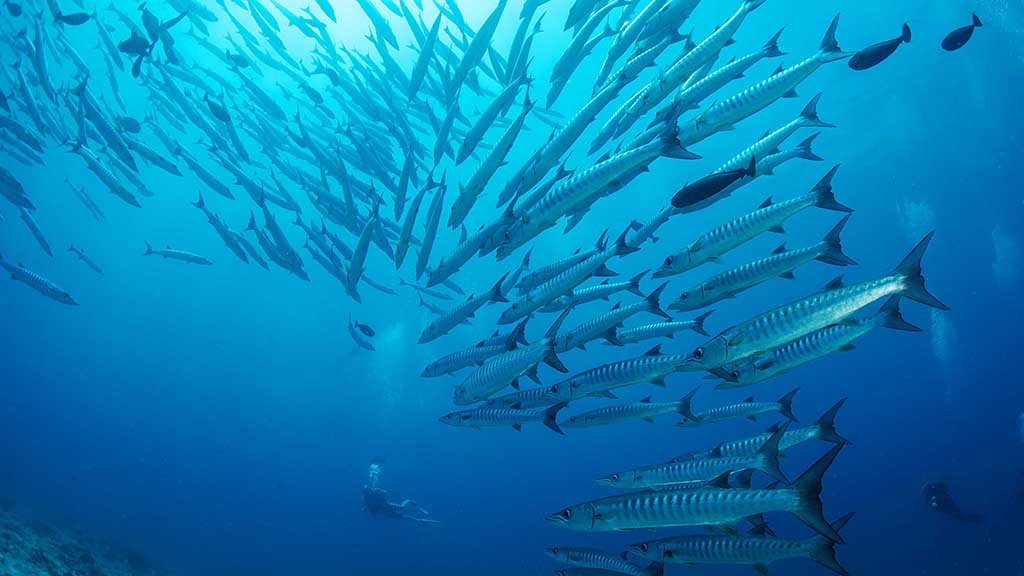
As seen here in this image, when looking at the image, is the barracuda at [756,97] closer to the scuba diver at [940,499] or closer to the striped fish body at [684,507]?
the striped fish body at [684,507]

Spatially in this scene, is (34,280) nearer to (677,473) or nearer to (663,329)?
(663,329)

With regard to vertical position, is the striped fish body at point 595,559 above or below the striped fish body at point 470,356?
below

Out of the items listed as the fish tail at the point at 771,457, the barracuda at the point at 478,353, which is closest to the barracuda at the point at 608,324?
the barracuda at the point at 478,353

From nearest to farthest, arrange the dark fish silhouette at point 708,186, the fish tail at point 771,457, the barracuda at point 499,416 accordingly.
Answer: the dark fish silhouette at point 708,186
the fish tail at point 771,457
the barracuda at point 499,416

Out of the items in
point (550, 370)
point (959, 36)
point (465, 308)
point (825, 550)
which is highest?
point (550, 370)

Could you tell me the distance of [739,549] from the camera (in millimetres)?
3818

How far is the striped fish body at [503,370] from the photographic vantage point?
16.0 feet

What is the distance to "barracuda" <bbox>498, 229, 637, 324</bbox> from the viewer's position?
5000mm

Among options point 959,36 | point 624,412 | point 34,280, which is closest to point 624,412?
point 624,412

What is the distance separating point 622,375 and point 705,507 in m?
1.54

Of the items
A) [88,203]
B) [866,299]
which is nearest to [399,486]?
[88,203]

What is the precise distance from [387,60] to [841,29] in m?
21.8

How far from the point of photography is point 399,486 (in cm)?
4416

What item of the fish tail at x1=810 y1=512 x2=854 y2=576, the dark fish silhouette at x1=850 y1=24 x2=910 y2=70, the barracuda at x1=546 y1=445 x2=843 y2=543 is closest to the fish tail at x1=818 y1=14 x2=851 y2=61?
the dark fish silhouette at x1=850 y1=24 x2=910 y2=70
